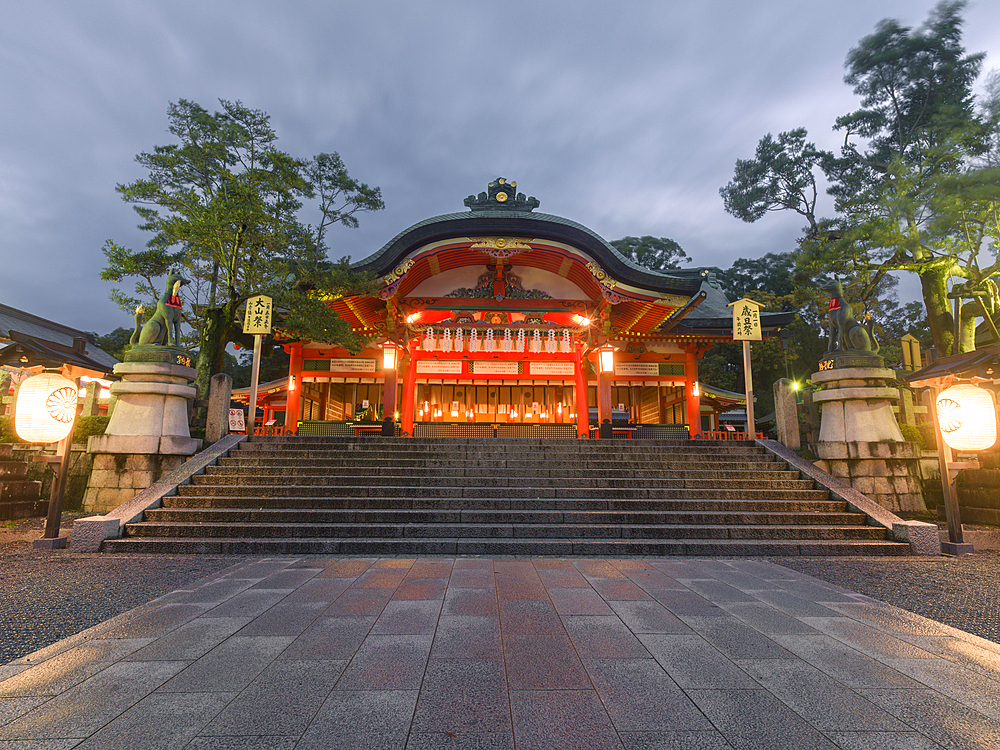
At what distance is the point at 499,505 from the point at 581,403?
951cm

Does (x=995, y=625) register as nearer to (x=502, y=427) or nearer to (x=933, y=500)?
(x=933, y=500)

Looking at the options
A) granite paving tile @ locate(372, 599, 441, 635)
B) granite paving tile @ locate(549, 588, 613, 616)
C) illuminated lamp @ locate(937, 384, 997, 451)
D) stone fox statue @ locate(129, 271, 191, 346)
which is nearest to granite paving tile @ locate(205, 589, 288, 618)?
granite paving tile @ locate(372, 599, 441, 635)

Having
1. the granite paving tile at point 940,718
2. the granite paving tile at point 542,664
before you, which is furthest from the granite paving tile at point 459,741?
the granite paving tile at point 940,718

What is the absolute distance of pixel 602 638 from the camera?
3.41 m

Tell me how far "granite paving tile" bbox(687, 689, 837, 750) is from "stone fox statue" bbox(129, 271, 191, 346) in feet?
36.8

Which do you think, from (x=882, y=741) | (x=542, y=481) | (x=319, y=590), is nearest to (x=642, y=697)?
(x=882, y=741)

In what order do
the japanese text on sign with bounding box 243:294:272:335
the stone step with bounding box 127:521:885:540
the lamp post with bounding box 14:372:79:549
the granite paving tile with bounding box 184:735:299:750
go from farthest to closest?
1. the japanese text on sign with bounding box 243:294:272:335
2. the stone step with bounding box 127:521:885:540
3. the lamp post with bounding box 14:372:79:549
4. the granite paving tile with bounding box 184:735:299:750

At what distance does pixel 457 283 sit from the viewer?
52.2 ft

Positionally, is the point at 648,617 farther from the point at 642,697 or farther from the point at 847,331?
the point at 847,331

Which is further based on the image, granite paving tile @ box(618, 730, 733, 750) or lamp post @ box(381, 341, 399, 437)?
lamp post @ box(381, 341, 399, 437)

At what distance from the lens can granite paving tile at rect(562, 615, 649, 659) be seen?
3148mm

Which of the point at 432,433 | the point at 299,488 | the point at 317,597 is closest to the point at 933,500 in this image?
the point at 317,597

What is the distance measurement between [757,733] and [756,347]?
25.2 meters

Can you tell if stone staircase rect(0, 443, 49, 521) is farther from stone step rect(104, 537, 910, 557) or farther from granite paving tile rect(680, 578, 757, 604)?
granite paving tile rect(680, 578, 757, 604)
